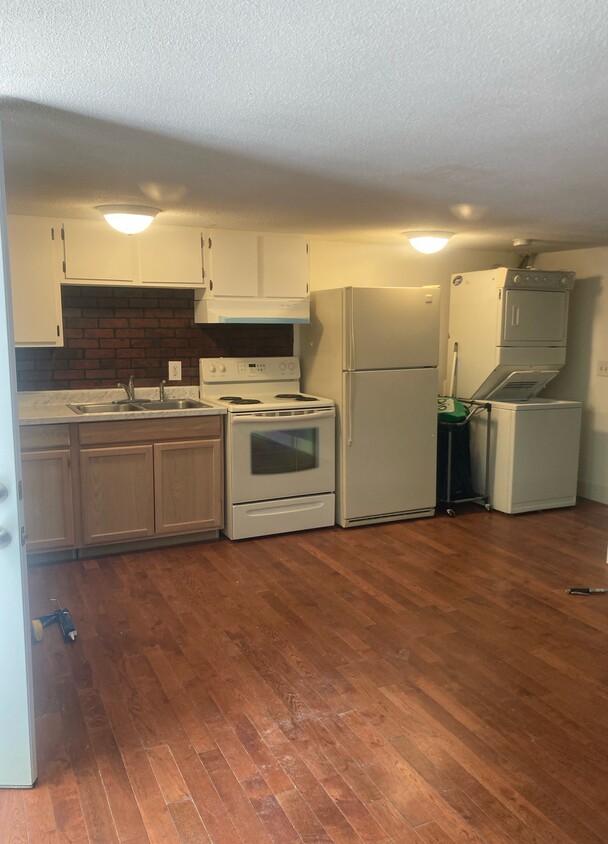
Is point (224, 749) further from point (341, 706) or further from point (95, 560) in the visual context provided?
point (95, 560)

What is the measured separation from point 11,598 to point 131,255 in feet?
8.80

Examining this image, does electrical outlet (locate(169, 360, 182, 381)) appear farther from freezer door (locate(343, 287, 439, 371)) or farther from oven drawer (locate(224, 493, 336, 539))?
freezer door (locate(343, 287, 439, 371))

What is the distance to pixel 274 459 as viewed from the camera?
4301 mm

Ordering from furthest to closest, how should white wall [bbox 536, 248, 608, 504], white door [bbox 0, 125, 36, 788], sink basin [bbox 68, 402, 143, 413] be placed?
white wall [bbox 536, 248, 608, 504], sink basin [bbox 68, 402, 143, 413], white door [bbox 0, 125, 36, 788]

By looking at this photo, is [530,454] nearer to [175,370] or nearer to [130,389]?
[175,370]

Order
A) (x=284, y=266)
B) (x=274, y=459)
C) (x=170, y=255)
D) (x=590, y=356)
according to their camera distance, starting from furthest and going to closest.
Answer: (x=590, y=356), (x=284, y=266), (x=274, y=459), (x=170, y=255)

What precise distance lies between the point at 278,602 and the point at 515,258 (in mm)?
3980

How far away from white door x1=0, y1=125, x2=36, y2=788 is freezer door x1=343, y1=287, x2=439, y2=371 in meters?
2.78

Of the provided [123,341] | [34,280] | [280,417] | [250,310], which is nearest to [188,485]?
[280,417]

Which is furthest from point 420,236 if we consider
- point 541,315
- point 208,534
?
point 208,534

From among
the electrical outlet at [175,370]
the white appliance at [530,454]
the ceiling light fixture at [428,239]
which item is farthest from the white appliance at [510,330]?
the electrical outlet at [175,370]

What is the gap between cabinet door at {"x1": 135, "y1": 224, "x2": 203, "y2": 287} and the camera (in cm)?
A: 413

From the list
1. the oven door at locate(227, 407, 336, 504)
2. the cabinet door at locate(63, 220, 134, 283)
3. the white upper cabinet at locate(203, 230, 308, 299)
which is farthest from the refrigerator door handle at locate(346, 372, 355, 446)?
the cabinet door at locate(63, 220, 134, 283)

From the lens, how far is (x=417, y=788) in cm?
203
